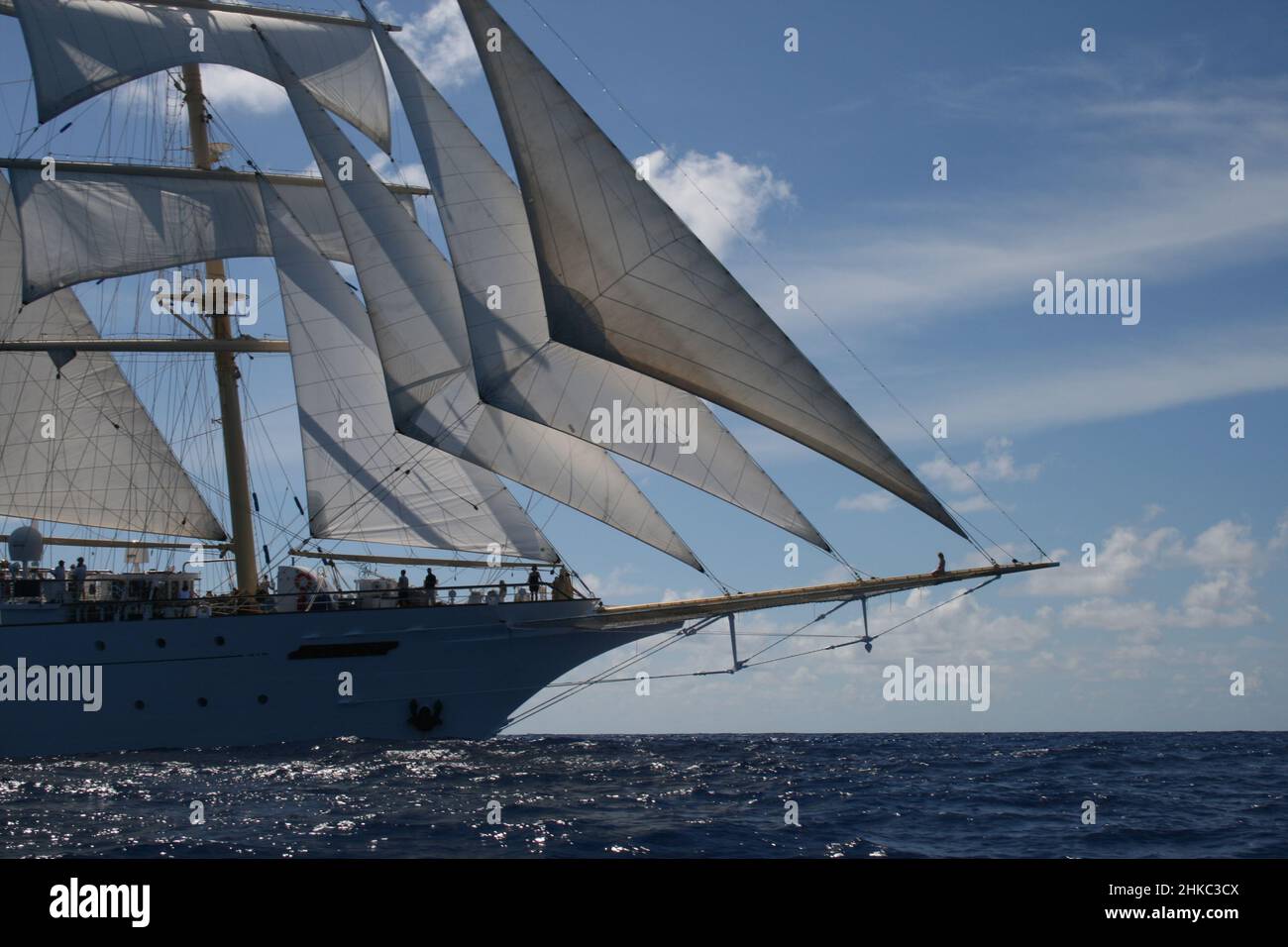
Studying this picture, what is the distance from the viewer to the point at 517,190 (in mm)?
31891

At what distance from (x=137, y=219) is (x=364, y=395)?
37.5 ft

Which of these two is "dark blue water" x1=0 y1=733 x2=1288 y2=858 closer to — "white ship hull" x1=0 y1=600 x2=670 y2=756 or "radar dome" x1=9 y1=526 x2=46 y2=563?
"white ship hull" x1=0 y1=600 x2=670 y2=756

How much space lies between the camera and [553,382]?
28156 millimetres

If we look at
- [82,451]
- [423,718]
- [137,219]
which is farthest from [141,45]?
[423,718]

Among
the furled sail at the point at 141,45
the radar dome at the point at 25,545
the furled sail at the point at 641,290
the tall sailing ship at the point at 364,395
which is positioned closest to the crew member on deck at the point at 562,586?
the tall sailing ship at the point at 364,395

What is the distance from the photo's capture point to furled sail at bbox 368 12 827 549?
27984mm

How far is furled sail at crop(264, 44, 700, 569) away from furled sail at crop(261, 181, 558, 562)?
16.0 ft

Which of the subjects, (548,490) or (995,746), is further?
(995,746)

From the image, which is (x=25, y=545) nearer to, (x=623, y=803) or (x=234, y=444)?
(x=234, y=444)

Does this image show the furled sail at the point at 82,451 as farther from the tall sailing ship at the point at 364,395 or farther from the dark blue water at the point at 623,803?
the dark blue water at the point at 623,803
